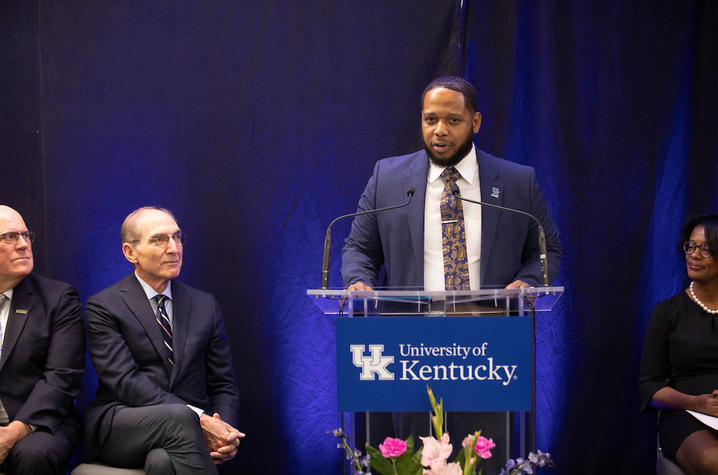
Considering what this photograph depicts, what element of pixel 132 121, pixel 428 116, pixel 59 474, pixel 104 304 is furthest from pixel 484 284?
pixel 132 121

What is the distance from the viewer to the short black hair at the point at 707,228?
3.16 m

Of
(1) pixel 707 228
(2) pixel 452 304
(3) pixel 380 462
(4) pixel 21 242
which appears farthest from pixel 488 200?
(4) pixel 21 242

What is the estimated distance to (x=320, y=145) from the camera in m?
3.82

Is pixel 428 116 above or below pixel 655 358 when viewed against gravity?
above

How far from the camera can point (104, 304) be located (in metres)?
3.04

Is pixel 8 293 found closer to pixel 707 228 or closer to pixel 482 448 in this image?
pixel 482 448

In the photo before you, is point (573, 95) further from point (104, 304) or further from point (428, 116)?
point (104, 304)

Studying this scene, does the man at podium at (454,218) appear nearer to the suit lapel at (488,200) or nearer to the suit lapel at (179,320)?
the suit lapel at (488,200)

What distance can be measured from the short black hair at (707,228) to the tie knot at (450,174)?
1.19 m

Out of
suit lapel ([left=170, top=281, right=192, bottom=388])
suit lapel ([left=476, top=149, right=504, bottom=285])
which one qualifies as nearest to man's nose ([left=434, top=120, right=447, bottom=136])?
suit lapel ([left=476, top=149, right=504, bottom=285])

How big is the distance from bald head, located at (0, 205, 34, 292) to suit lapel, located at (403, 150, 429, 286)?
166cm

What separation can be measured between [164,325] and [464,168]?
1448 mm

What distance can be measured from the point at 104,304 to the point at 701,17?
326 centimetres

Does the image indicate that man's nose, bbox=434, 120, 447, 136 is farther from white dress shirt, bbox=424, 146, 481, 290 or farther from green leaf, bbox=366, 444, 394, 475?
green leaf, bbox=366, 444, 394, 475
